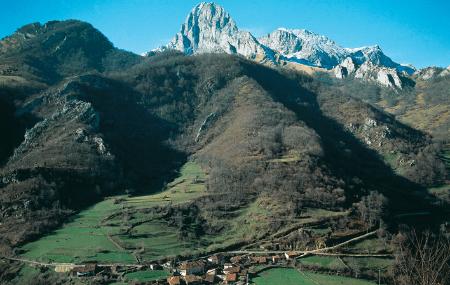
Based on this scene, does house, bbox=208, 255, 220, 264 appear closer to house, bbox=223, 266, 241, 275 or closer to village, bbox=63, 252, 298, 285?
village, bbox=63, 252, 298, 285

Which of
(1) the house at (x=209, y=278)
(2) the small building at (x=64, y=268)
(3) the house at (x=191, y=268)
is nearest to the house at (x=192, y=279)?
(1) the house at (x=209, y=278)

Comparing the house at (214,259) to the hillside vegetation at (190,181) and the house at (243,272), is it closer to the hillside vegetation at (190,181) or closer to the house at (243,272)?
the house at (243,272)

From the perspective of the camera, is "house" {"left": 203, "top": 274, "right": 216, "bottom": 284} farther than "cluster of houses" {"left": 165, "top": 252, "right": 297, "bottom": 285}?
Yes

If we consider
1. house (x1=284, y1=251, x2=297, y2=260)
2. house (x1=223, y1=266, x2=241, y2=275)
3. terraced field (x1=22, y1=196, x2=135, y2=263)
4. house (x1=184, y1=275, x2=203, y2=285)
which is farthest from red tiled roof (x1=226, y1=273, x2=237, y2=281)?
terraced field (x1=22, y1=196, x2=135, y2=263)

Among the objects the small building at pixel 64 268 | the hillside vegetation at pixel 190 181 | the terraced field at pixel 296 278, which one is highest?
the hillside vegetation at pixel 190 181

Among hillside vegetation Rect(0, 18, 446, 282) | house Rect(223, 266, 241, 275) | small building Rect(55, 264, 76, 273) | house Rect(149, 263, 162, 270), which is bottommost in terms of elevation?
house Rect(223, 266, 241, 275)

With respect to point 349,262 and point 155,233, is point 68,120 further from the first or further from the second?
point 349,262
